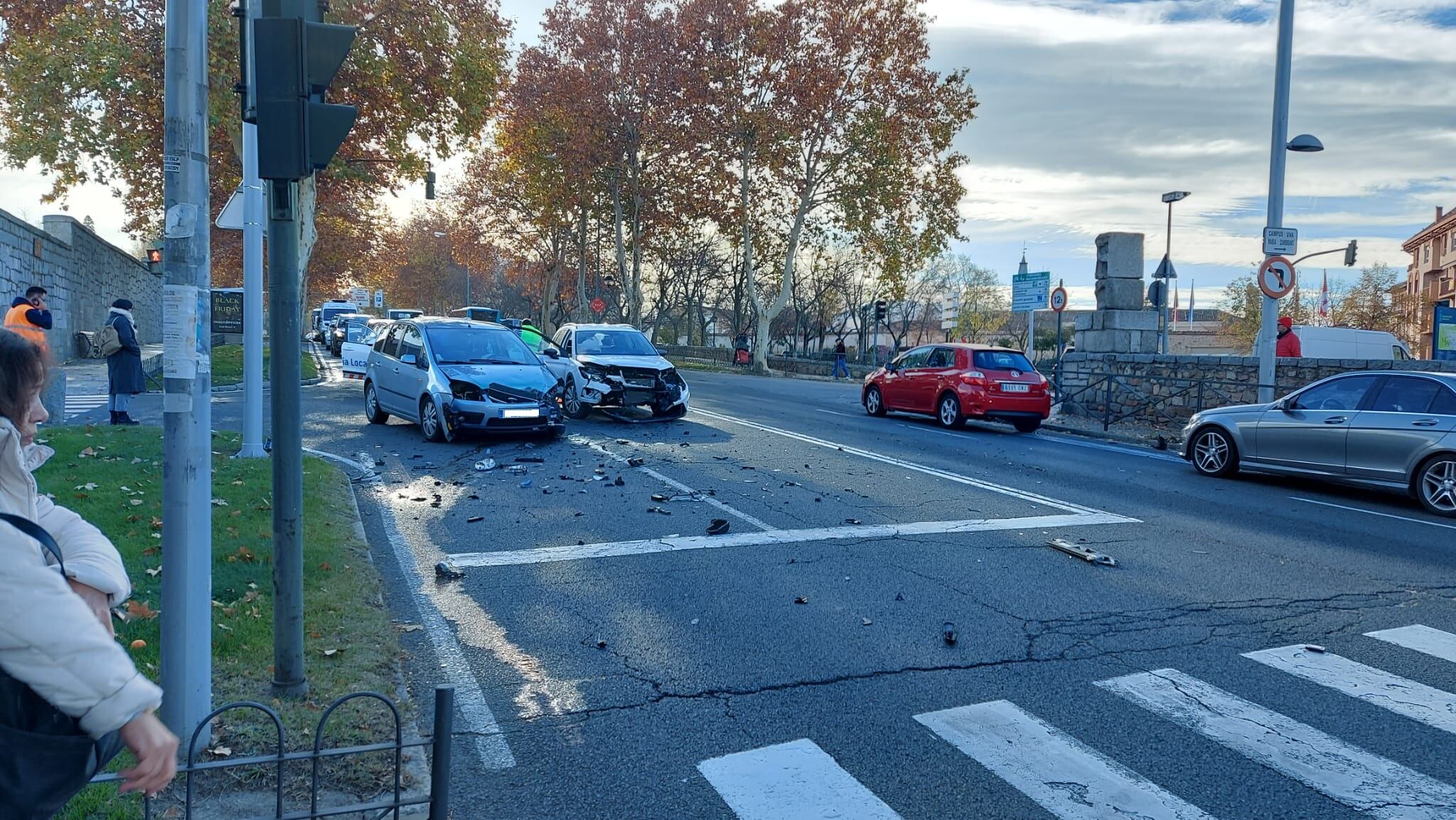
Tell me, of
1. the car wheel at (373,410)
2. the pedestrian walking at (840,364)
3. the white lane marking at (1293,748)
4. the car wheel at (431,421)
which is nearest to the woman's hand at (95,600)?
the white lane marking at (1293,748)

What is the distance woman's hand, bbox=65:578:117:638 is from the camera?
6.97 ft

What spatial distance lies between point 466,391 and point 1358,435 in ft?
35.5

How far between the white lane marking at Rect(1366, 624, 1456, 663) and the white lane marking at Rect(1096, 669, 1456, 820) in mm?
1614

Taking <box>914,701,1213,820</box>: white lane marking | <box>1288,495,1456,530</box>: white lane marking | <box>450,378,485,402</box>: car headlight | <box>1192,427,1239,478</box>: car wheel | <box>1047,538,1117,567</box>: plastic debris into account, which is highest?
<box>450,378,485,402</box>: car headlight

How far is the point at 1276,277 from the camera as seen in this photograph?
1655cm

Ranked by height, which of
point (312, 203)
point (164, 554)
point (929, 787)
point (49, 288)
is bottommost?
point (929, 787)

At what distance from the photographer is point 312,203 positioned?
29.8 meters

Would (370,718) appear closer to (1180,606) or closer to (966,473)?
(1180,606)

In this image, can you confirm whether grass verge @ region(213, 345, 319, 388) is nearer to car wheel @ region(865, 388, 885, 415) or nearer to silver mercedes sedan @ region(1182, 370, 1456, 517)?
car wheel @ region(865, 388, 885, 415)

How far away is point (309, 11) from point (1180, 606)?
19.6 ft

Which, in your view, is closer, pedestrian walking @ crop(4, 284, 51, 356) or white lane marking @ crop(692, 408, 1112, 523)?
white lane marking @ crop(692, 408, 1112, 523)

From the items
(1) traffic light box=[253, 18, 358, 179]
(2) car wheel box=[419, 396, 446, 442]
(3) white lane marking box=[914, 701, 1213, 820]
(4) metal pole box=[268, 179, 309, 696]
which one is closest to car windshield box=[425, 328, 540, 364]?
(2) car wheel box=[419, 396, 446, 442]

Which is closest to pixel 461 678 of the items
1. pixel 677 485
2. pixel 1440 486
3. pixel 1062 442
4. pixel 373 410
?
pixel 677 485

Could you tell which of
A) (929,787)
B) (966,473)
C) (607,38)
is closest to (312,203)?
(607,38)
